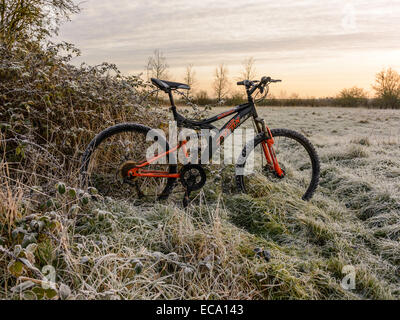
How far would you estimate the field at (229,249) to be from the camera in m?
2.05

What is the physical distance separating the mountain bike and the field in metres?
0.25

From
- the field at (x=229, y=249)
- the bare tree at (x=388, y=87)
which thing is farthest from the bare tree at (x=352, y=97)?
the field at (x=229, y=249)

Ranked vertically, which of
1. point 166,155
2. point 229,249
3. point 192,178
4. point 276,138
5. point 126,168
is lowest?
point 229,249

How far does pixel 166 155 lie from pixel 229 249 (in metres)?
1.44

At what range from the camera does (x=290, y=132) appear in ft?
12.6

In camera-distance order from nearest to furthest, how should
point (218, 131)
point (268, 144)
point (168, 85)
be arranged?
point (168, 85) → point (218, 131) → point (268, 144)

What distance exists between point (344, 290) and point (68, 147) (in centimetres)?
340

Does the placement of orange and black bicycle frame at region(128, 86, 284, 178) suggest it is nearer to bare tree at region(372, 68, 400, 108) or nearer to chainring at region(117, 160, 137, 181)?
chainring at region(117, 160, 137, 181)

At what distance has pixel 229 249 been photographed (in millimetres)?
2398

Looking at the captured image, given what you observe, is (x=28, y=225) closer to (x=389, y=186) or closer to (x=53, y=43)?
(x=53, y=43)

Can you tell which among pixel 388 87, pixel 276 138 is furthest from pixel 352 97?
pixel 276 138

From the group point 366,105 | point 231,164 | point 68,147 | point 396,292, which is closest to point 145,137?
point 68,147

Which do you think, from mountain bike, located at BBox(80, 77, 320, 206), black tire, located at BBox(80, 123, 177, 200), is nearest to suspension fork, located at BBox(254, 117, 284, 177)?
mountain bike, located at BBox(80, 77, 320, 206)

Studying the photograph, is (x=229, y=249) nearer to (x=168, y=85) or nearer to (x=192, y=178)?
(x=192, y=178)
